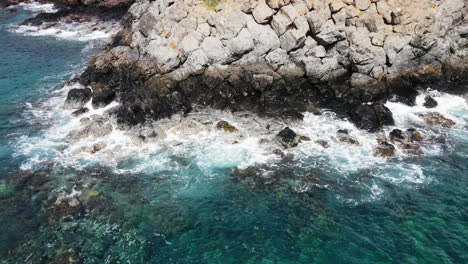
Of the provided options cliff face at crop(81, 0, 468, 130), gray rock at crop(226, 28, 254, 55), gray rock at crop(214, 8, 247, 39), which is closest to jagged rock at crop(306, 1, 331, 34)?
cliff face at crop(81, 0, 468, 130)

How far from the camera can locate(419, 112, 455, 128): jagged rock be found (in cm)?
3425

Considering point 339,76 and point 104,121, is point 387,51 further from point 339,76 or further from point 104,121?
point 104,121

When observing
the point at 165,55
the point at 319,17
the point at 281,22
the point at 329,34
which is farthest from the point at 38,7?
the point at 329,34

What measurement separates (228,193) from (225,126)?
27.2 feet

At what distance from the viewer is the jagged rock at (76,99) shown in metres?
39.3

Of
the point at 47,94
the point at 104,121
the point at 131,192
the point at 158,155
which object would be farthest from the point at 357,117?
the point at 47,94

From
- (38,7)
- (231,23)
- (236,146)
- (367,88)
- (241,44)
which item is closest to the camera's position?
(236,146)

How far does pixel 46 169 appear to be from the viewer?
30.7 meters

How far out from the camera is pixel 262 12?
37094 mm

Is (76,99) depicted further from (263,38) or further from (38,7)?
(38,7)

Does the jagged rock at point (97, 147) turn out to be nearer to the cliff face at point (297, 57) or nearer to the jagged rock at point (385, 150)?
the cliff face at point (297, 57)

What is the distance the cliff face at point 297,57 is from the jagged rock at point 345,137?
329 centimetres

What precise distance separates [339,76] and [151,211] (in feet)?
74.1

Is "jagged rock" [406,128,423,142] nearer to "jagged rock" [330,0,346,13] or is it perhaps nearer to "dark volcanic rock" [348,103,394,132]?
"dark volcanic rock" [348,103,394,132]
